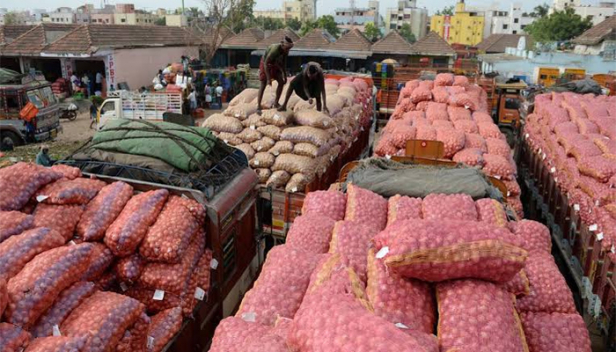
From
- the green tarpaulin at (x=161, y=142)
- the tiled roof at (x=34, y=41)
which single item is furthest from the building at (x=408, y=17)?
the green tarpaulin at (x=161, y=142)

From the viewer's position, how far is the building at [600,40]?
33.2 meters

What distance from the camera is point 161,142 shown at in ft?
20.6

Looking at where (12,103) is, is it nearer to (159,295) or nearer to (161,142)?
(161,142)

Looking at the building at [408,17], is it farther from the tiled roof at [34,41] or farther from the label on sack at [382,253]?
the label on sack at [382,253]

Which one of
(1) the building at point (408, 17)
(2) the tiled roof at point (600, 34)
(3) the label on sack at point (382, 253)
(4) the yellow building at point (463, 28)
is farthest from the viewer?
(1) the building at point (408, 17)

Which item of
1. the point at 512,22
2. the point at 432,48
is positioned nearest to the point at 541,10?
the point at 512,22

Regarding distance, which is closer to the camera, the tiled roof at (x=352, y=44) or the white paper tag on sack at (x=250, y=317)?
the white paper tag on sack at (x=250, y=317)

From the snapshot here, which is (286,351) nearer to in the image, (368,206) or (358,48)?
(368,206)

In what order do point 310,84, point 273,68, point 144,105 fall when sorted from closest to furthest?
1. point 273,68
2. point 310,84
3. point 144,105

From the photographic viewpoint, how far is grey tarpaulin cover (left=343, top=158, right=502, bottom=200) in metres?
5.13

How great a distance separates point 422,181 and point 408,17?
116774mm

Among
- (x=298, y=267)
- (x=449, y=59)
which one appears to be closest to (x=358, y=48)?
(x=449, y=59)

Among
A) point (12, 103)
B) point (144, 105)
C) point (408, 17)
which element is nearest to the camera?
point (12, 103)

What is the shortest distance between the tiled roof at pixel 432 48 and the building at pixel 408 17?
262 ft
